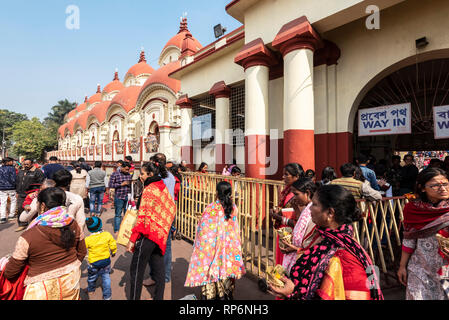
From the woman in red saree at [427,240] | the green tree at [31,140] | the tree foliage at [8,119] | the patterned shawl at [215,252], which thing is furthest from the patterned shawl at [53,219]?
the tree foliage at [8,119]

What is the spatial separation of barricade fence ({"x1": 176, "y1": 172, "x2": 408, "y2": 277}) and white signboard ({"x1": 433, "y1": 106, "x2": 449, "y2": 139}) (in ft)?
4.66

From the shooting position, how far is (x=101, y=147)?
59.6 feet

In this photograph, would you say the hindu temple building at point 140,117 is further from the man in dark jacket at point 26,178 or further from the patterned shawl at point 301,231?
the patterned shawl at point 301,231

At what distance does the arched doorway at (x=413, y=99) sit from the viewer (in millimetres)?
5547

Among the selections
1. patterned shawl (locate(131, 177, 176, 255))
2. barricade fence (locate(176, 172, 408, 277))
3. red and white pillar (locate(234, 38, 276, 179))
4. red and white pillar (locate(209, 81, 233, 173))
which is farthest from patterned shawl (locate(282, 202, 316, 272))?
red and white pillar (locate(209, 81, 233, 173))

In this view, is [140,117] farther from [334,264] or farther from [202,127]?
[334,264]

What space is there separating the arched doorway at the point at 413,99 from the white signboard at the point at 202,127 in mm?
4820

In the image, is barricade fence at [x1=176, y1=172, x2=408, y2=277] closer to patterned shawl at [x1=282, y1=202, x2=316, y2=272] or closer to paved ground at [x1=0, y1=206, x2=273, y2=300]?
paved ground at [x1=0, y1=206, x2=273, y2=300]

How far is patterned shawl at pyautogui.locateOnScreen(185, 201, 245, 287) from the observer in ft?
7.89

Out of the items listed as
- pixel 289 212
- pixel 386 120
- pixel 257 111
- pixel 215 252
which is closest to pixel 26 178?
pixel 215 252

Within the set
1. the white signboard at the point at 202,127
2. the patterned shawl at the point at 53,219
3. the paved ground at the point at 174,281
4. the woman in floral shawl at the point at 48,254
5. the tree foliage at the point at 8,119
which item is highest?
the tree foliage at the point at 8,119

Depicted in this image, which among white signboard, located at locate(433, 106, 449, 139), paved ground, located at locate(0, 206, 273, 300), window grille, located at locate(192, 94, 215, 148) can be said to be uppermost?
window grille, located at locate(192, 94, 215, 148)
